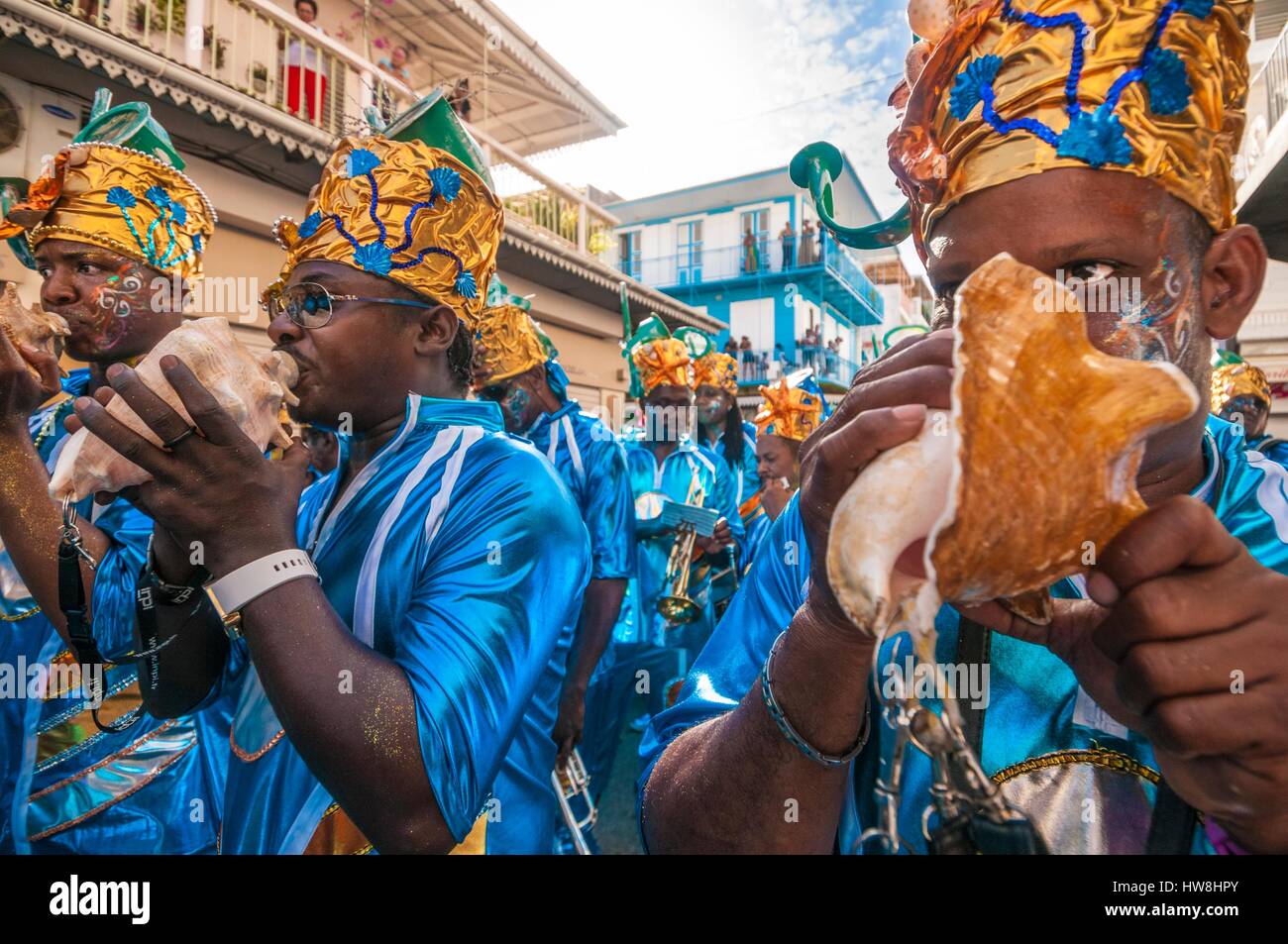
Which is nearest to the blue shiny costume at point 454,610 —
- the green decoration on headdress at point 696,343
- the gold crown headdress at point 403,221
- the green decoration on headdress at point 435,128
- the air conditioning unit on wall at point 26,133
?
the gold crown headdress at point 403,221

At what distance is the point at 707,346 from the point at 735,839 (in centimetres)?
632

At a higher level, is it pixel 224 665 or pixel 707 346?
pixel 707 346

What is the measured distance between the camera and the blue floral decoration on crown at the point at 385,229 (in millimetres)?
1755

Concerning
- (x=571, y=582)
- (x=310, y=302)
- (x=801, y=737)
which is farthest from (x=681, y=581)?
(x=801, y=737)

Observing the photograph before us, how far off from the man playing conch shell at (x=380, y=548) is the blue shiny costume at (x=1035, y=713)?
0.38 meters

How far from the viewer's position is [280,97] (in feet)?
25.3

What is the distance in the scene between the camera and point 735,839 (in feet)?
3.47

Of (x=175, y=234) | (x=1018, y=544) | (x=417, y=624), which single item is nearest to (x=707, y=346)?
(x=175, y=234)

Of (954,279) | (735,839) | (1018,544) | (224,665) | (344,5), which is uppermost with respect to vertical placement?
(344,5)

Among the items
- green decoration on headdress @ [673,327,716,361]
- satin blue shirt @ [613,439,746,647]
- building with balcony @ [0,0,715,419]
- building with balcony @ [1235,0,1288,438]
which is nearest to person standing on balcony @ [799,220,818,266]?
building with balcony @ [1235,0,1288,438]

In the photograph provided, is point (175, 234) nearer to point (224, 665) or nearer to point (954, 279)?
point (224, 665)

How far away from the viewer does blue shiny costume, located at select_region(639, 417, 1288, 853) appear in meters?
1.02

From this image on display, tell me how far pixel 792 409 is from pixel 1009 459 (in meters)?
5.61

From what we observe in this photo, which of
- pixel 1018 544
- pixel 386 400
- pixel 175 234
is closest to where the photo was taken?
pixel 1018 544
